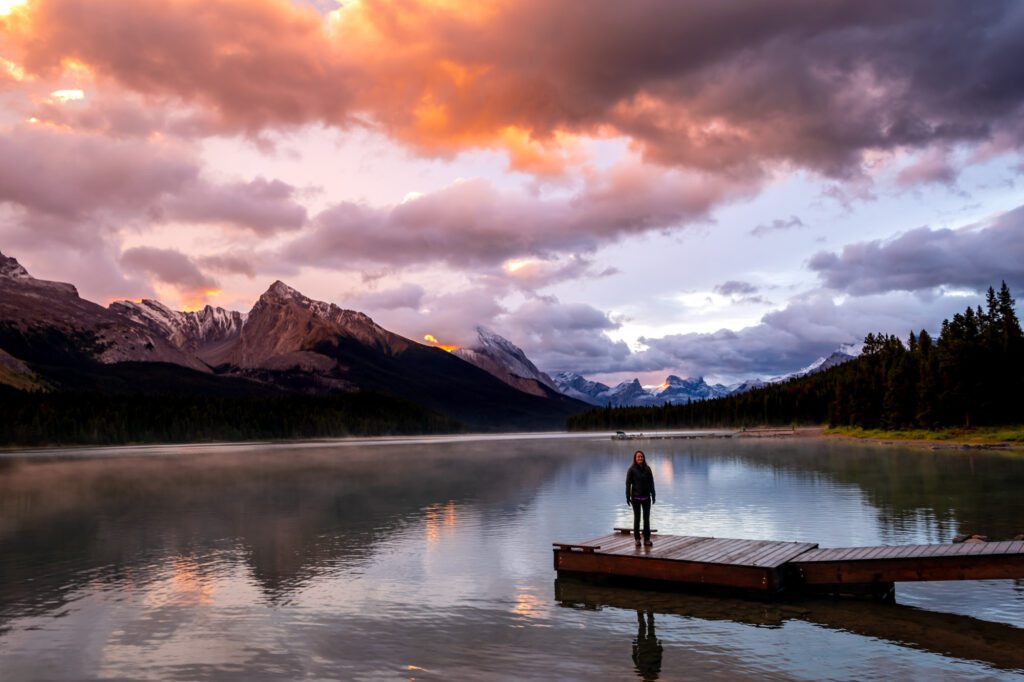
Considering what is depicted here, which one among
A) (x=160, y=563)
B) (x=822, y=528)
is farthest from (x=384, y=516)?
(x=822, y=528)

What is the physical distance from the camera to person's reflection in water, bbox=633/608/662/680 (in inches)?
773

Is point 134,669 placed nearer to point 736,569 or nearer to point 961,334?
point 736,569

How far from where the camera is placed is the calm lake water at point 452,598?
67.1 ft

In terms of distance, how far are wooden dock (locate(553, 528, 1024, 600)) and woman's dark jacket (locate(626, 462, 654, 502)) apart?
6.96 ft

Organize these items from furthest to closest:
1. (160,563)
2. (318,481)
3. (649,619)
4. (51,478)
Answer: (51,478)
(318,481)
(160,563)
(649,619)

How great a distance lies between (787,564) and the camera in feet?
89.9

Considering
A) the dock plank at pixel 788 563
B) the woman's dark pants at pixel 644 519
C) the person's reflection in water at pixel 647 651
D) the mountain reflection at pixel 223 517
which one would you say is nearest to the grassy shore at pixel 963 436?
the mountain reflection at pixel 223 517

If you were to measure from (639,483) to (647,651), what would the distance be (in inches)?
474

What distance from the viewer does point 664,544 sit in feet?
103

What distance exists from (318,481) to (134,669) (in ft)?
203

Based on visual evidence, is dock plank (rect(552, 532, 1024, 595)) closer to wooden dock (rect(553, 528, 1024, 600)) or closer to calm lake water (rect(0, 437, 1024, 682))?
wooden dock (rect(553, 528, 1024, 600))

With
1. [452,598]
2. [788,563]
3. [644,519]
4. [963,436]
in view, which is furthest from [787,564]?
[963,436]

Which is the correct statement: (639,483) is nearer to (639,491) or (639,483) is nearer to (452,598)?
(639,491)

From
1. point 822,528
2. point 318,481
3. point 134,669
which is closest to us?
point 134,669
